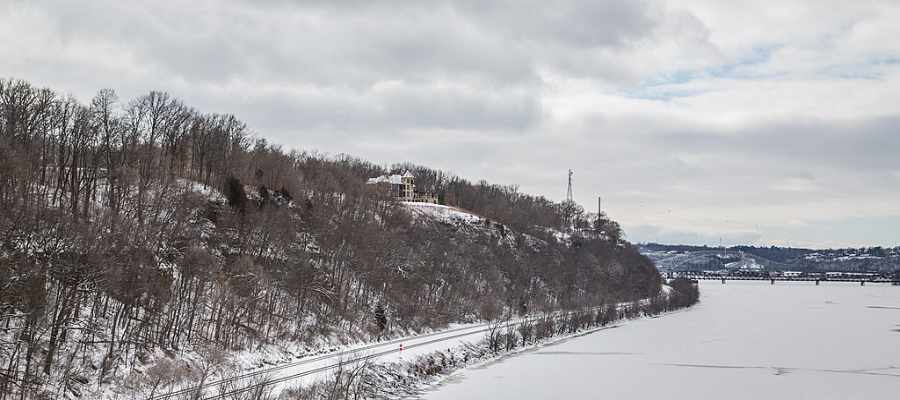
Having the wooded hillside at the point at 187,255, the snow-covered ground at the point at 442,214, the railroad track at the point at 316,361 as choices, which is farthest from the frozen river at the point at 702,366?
the snow-covered ground at the point at 442,214

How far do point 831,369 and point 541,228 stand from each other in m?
102

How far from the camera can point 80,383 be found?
A: 31031 mm

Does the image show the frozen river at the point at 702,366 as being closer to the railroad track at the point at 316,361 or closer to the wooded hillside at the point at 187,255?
the railroad track at the point at 316,361

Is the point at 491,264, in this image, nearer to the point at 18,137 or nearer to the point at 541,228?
the point at 541,228

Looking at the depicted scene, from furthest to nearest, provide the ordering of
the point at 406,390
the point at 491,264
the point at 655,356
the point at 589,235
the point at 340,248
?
the point at 589,235 < the point at 491,264 < the point at 340,248 < the point at 655,356 < the point at 406,390

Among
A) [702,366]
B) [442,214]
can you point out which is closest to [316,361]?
[702,366]

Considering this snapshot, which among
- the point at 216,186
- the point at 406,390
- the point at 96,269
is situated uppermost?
the point at 216,186

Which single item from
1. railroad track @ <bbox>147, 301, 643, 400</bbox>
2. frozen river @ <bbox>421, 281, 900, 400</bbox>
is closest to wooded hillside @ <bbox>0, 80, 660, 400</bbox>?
railroad track @ <bbox>147, 301, 643, 400</bbox>

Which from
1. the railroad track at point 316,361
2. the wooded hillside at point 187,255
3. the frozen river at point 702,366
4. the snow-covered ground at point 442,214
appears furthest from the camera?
the snow-covered ground at point 442,214

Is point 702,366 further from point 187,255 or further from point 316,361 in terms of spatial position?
point 187,255

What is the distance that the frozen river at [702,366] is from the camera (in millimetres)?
41719

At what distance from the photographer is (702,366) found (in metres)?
52.7

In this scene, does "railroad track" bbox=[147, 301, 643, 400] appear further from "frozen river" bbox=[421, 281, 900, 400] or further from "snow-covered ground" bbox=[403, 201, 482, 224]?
"snow-covered ground" bbox=[403, 201, 482, 224]

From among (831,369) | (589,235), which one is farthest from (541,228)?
(831,369)
